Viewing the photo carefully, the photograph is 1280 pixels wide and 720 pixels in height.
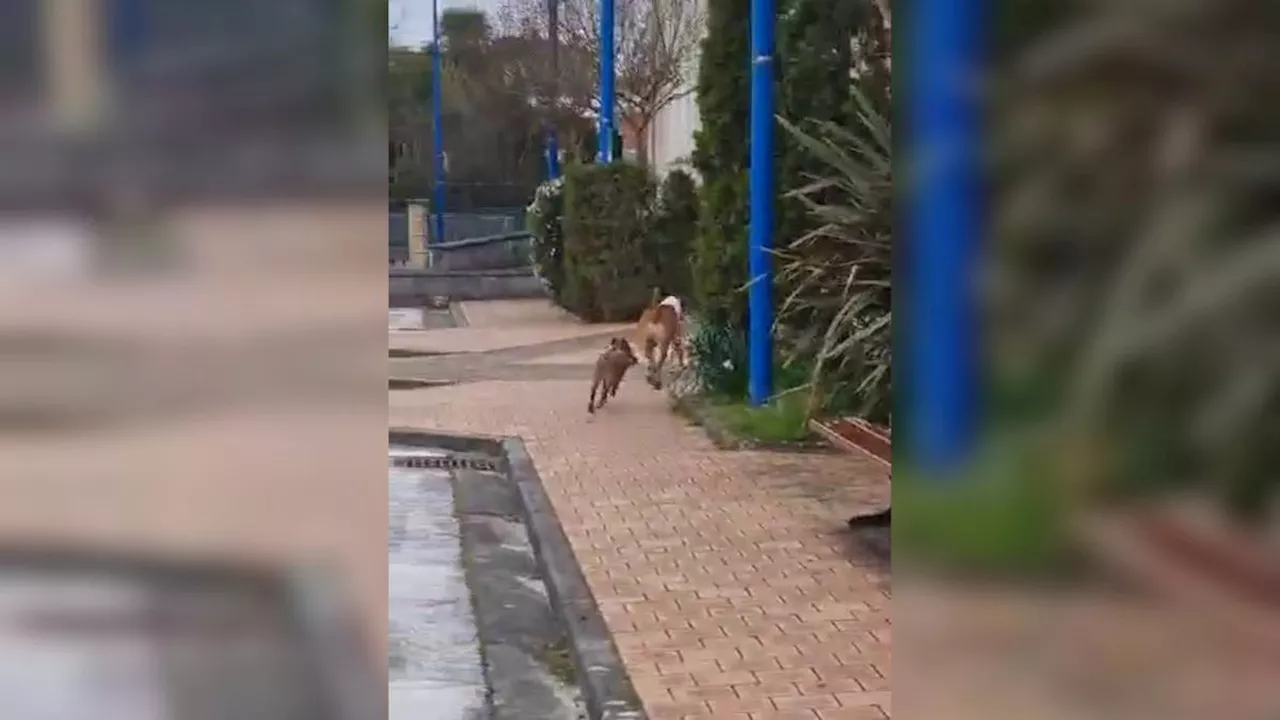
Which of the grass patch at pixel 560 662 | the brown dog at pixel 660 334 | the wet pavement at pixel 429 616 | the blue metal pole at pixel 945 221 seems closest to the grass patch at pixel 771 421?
the brown dog at pixel 660 334

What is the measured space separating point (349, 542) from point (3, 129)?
65 centimetres

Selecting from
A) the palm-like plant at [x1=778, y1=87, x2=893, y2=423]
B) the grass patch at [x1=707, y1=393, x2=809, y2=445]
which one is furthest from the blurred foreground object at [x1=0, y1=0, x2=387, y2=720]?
the grass patch at [x1=707, y1=393, x2=809, y2=445]

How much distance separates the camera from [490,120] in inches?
709

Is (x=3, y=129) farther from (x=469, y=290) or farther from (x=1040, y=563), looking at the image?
(x=469, y=290)

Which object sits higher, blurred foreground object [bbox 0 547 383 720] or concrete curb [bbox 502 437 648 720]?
blurred foreground object [bbox 0 547 383 720]

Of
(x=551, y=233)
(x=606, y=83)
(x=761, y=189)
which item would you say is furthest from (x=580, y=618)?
(x=551, y=233)

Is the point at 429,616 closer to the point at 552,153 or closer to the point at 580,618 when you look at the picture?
the point at 580,618

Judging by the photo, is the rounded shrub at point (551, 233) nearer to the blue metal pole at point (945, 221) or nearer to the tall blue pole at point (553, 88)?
the tall blue pole at point (553, 88)

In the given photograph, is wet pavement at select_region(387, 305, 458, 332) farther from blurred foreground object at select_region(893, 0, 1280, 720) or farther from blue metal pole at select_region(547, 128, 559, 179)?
blurred foreground object at select_region(893, 0, 1280, 720)

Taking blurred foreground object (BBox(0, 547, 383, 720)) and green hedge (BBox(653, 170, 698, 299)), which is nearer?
blurred foreground object (BBox(0, 547, 383, 720))

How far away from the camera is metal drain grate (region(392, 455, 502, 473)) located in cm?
697

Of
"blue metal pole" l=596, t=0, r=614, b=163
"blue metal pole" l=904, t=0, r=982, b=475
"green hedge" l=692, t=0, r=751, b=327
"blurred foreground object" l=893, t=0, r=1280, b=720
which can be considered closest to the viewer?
"blurred foreground object" l=893, t=0, r=1280, b=720

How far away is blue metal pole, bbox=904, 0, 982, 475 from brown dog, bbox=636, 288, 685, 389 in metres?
7.60

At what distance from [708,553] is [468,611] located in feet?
2.90
